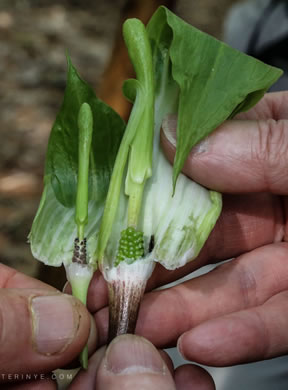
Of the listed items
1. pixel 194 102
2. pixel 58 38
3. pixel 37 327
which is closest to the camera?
pixel 37 327

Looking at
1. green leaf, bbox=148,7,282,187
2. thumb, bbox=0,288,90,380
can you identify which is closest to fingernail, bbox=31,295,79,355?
thumb, bbox=0,288,90,380

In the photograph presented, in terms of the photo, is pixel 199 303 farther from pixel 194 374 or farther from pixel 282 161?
pixel 282 161

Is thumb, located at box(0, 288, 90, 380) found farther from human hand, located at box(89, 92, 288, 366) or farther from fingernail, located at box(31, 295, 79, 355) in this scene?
human hand, located at box(89, 92, 288, 366)

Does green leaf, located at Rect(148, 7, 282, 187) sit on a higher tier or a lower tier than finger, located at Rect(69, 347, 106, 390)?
higher

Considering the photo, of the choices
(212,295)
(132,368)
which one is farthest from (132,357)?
(212,295)

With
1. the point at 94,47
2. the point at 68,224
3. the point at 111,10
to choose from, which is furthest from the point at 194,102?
the point at 111,10

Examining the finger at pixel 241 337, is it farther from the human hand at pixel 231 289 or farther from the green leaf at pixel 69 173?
the green leaf at pixel 69 173
